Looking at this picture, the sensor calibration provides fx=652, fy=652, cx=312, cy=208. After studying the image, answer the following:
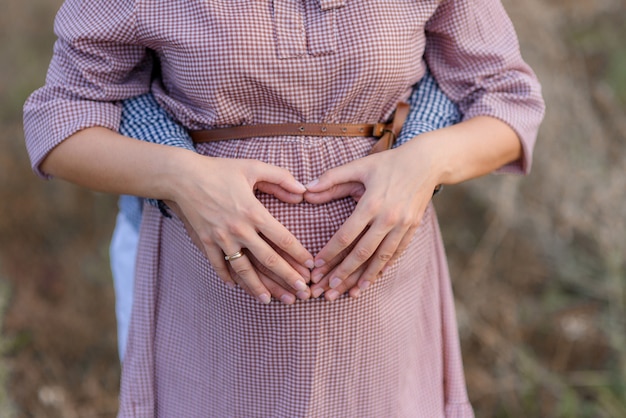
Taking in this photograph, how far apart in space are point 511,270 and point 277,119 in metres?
2.37

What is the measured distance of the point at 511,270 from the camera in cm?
331

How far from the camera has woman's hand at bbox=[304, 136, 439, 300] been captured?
3.78ft

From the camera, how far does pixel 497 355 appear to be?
111 inches

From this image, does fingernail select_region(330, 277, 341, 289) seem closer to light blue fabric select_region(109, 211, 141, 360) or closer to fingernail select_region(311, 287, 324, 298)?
fingernail select_region(311, 287, 324, 298)

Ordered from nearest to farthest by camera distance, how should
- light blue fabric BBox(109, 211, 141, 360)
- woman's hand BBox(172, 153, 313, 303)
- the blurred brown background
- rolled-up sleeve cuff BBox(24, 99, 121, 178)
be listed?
woman's hand BBox(172, 153, 313, 303), rolled-up sleeve cuff BBox(24, 99, 121, 178), light blue fabric BBox(109, 211, 141, 360), the blurred brown background

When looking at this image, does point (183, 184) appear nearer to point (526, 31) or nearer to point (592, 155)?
point (592, 155)

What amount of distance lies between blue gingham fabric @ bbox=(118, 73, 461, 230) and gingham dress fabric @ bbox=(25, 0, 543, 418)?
3 centimetres

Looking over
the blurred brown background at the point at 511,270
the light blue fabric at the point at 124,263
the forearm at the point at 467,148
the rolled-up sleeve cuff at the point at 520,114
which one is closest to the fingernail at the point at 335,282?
the forearm at the point at 467,148

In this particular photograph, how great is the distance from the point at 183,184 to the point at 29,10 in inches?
170

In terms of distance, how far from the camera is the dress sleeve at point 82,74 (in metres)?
1.21

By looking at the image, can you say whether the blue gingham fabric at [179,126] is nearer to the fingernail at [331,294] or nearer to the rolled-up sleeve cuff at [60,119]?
the rolled-up sleeve cuff at [60,119]

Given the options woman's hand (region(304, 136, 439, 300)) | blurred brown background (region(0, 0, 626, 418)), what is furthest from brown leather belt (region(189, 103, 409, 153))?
blurred brown background (region(0, 0, 626, 418))

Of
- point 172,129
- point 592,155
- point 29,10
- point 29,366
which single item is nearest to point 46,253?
point 29,366

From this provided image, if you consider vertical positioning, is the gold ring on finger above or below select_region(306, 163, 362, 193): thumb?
below
